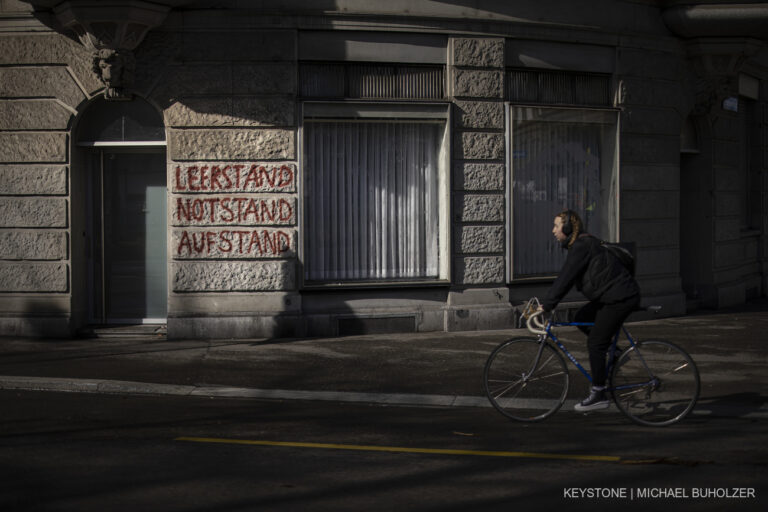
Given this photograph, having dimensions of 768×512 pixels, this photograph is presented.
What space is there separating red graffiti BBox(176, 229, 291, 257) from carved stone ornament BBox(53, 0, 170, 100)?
2051mm

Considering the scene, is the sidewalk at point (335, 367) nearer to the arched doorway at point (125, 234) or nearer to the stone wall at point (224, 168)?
the stone wall at point (224, 168)

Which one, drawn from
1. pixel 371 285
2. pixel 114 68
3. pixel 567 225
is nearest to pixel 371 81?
pixel 371 285

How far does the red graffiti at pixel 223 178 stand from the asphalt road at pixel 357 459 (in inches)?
188

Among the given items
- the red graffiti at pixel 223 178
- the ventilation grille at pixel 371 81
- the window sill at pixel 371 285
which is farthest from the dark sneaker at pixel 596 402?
the ventilation grille at pixel 371 81

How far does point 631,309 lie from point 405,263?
21.5ft

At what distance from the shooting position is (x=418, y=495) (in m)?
5.82

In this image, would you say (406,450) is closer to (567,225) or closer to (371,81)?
(567,225)

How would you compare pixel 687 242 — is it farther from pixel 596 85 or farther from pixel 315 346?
pixel 315 346

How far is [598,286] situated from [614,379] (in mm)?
766

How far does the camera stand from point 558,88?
1489cm

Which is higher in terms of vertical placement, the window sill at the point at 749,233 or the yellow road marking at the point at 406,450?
the window sill at the point at 749,233

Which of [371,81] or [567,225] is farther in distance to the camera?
[371,81]

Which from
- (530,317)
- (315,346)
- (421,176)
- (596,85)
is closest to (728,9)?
(596,85)

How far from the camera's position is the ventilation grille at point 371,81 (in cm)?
1364
